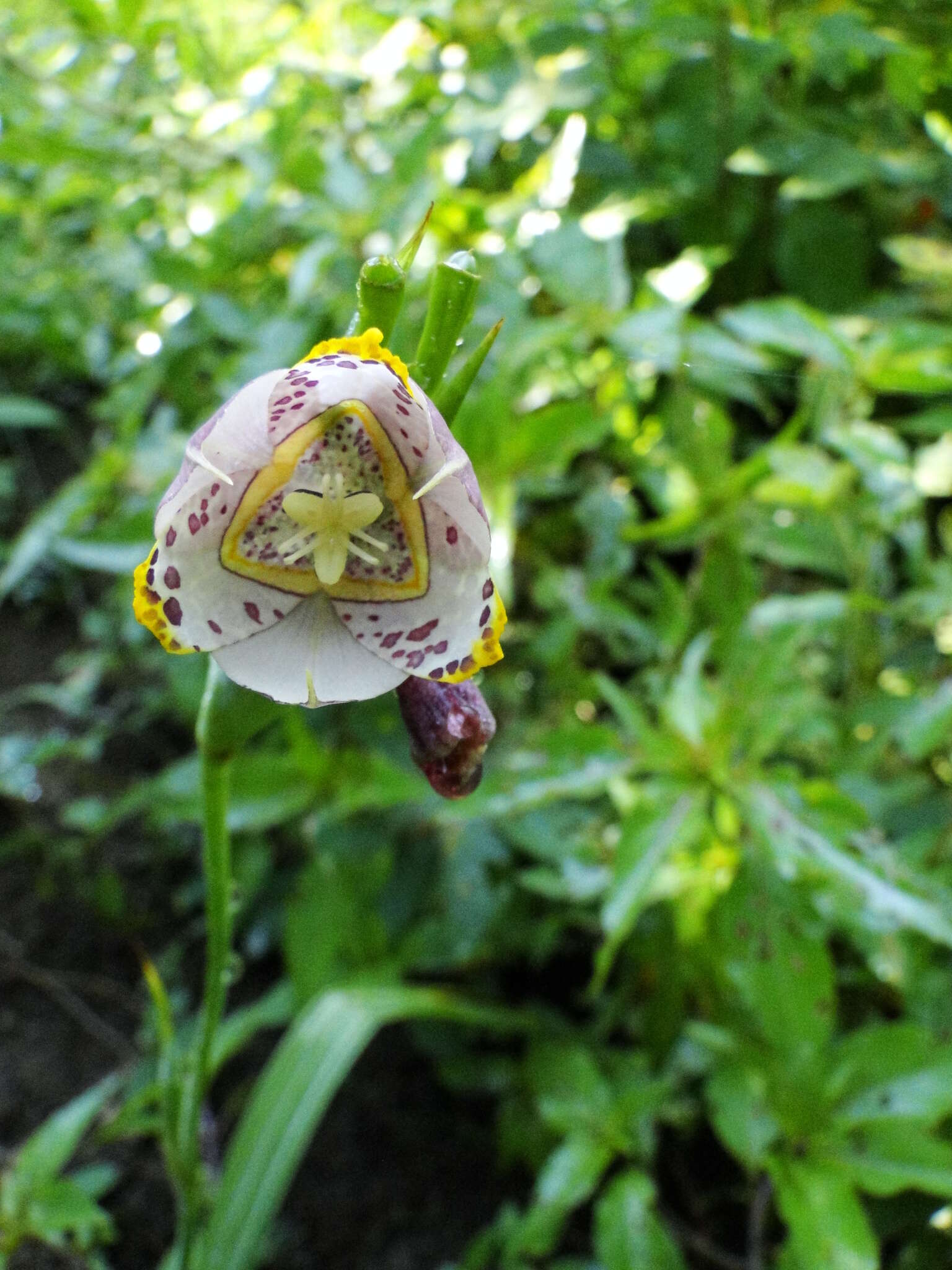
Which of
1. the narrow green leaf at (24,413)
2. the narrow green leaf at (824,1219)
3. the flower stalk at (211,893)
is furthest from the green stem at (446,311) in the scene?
the narrow green leaf at (24,413)

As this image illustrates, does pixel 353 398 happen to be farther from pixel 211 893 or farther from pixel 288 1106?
pixel 288 1106

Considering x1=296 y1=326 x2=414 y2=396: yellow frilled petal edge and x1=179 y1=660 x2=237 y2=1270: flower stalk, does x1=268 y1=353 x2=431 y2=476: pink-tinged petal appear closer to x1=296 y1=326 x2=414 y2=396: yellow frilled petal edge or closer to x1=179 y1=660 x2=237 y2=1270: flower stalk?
x1=296 y1=326 x2=414 y2=396: yellow frilled petal edge

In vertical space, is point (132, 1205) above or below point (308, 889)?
below

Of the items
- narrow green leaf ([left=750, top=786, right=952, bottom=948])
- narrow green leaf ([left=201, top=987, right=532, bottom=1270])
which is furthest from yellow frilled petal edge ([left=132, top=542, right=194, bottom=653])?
narrow green leaf ([left=201, top=987, right=532, bottom=1270])

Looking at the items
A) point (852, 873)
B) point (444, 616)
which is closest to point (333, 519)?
point (444, 616)

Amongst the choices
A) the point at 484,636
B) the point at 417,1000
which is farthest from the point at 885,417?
the point at 484,636

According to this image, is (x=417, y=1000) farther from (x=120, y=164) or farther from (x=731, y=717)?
(x=120, y=164)
